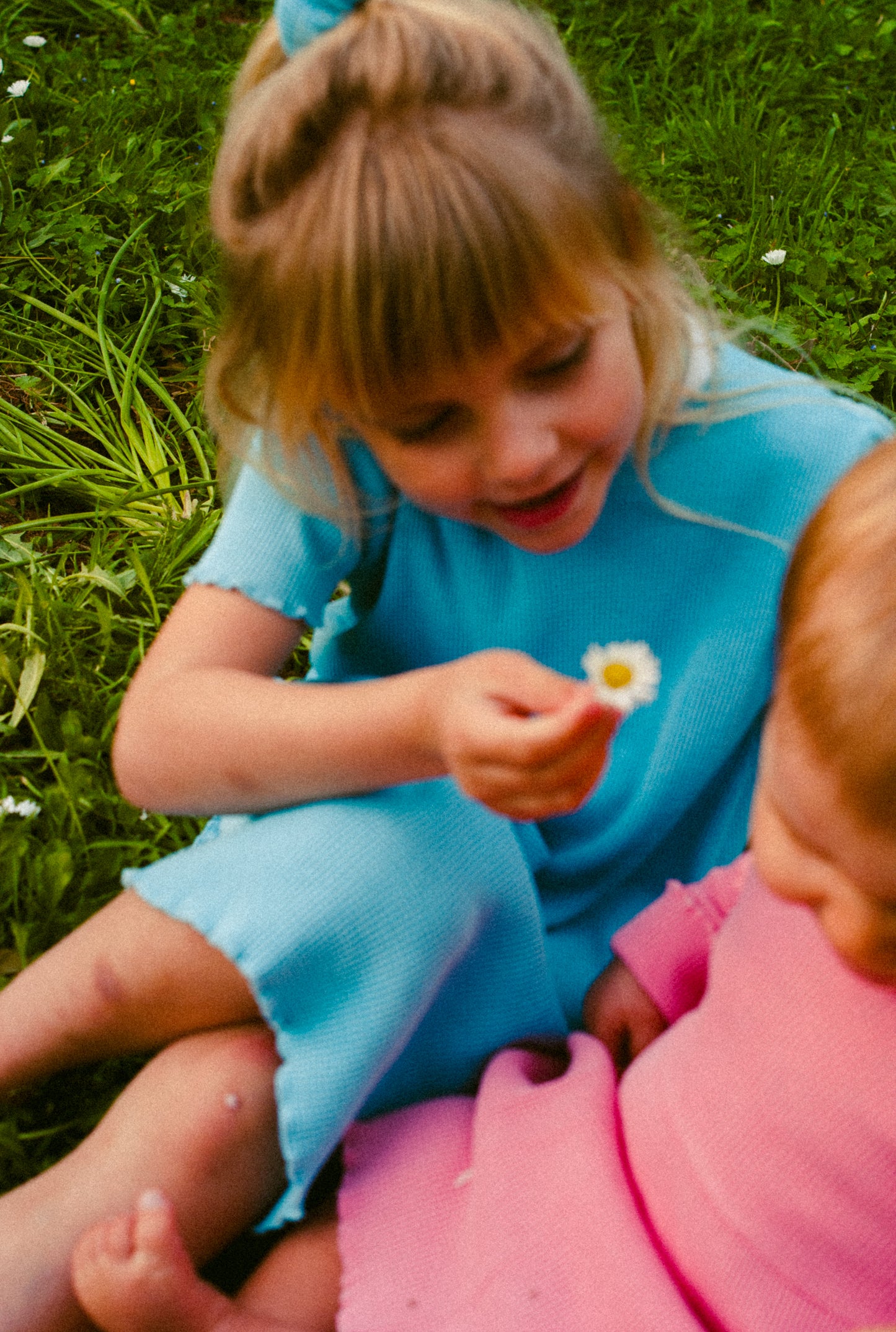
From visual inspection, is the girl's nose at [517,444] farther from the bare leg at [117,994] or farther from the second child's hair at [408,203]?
the bare leg at [117,994]

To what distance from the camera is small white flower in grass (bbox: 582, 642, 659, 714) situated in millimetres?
947

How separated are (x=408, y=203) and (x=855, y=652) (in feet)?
1.36

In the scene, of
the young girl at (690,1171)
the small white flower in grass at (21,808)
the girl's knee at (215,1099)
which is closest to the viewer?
the young girl at (690,1171)

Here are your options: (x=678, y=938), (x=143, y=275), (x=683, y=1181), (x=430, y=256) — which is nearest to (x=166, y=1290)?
(x=683, y=1181)

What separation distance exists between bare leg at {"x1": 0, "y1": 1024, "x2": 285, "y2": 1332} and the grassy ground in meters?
0.14

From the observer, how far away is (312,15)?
3.09 feet

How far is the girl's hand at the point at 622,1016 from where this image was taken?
1.16m

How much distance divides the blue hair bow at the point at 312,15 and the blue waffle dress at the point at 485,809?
0.33 m

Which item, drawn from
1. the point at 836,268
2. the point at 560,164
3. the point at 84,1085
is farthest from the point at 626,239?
the point at 836,268

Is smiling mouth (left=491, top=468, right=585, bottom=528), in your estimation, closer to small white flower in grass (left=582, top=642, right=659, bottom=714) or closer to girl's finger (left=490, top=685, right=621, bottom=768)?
small white flower in grass (left=582, top=642, right=659, bottom=714)

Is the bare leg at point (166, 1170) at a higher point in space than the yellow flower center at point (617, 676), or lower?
lower

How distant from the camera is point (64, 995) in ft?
3.66

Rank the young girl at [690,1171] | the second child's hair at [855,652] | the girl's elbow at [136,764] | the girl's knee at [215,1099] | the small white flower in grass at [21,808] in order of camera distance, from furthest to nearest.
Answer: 1. the small white flower in grass at [21,808]
2. the girl's elbow at [136,764]
3. the girl's knee at [215,1099]
4. the young girl at [690,1171]
5. the second child's hair at [855,652]

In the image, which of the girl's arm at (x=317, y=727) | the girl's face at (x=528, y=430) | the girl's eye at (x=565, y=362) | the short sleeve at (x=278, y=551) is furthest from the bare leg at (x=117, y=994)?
the girl's eye at (x=565, y=362)
